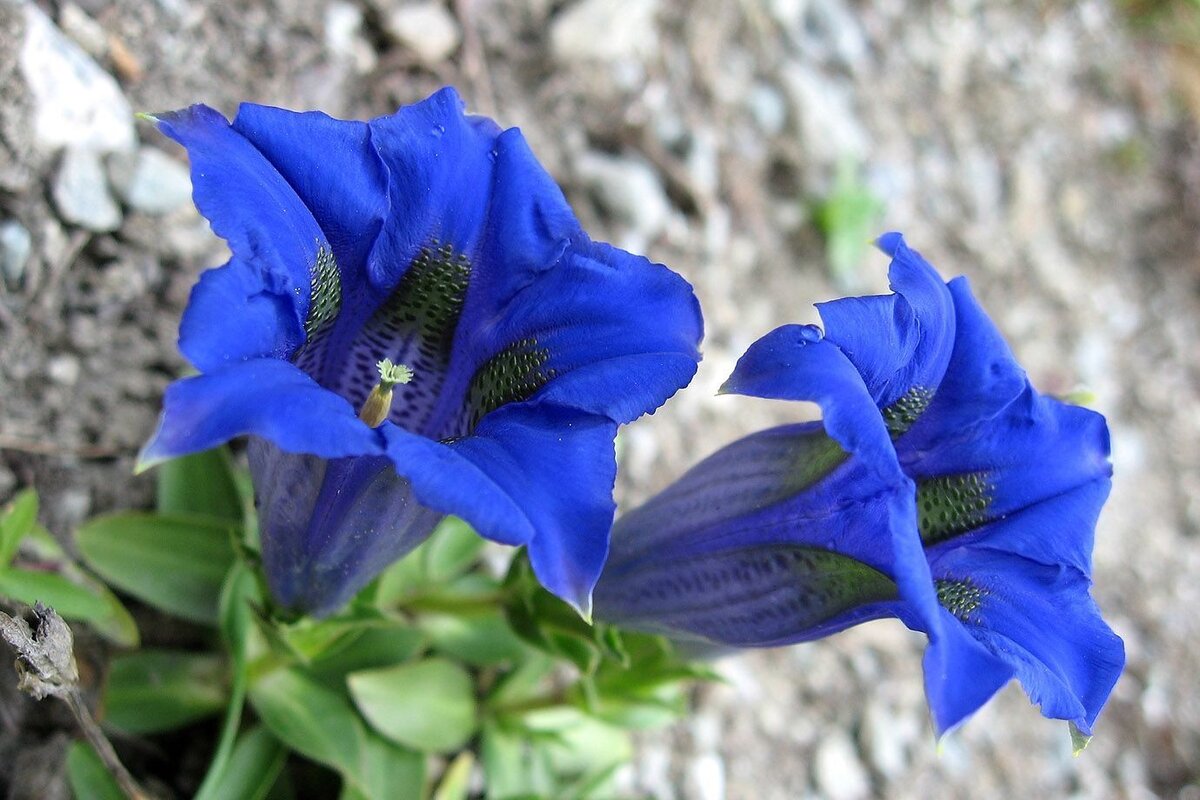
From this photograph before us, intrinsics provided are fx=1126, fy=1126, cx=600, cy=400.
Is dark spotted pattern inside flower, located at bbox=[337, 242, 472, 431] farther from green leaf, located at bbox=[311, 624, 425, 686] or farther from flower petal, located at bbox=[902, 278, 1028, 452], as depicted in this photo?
flower petal, located at bbox=[902, 278, 1028, 452]

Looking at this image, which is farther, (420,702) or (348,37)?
(348,37)

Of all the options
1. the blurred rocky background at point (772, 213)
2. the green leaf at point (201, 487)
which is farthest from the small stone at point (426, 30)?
the green leaf at point (201, 487)

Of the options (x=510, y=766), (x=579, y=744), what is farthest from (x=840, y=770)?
(x=510, y=766)

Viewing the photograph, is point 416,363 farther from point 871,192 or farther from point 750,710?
point 871,192

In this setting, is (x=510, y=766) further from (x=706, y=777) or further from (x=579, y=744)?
(x=706, y=777)

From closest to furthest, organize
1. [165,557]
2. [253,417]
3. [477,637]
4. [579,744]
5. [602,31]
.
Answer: [253,417] → [165,557] → [477,637] → [579,744] → [602,31]

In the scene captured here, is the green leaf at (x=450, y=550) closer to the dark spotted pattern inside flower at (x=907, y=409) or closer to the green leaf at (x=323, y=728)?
the green leaf at (x=323, y=728)
